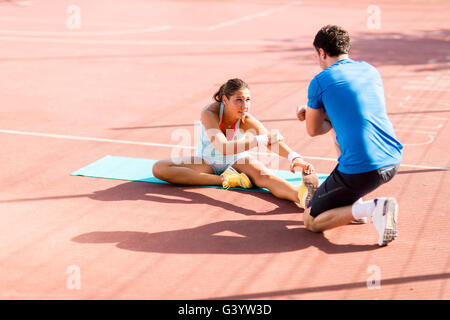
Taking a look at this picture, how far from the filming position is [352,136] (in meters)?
5.24

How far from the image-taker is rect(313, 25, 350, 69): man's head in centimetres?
548

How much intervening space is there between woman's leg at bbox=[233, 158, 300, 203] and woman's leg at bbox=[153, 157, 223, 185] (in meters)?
0.29

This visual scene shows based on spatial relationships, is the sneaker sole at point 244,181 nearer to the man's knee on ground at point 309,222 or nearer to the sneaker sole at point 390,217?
the man's knee on ground at point 309,222

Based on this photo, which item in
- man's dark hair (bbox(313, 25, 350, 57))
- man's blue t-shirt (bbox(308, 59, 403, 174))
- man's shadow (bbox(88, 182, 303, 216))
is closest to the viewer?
man's blue t-shirt (bbox(308, 59, 403, 174))

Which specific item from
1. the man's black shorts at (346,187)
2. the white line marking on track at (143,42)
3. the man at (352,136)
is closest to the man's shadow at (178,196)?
the man's black shorts at (346,187)

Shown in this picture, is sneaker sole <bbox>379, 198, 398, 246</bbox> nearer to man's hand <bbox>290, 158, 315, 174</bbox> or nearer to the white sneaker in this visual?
the white sneaker

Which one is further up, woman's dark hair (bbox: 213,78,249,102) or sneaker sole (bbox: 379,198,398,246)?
woman's dark hair (bbox: 213,78,249,102)

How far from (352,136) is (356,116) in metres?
0.17

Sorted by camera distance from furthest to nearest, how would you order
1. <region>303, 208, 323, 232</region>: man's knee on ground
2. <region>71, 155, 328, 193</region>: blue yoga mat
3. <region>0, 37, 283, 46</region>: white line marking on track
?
1. <region>0, 37, 283, 46</region>: white line marking on track
2. <region>71, 155, 328, 193</region>: blue yoga mat
3. <region>303, 208, 323, 232</region>: man's knee on ground

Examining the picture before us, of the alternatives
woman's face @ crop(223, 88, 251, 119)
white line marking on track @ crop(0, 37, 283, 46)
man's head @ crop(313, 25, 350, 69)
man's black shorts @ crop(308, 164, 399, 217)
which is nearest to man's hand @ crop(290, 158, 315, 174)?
man's black shorts @ crop(308, 164, 399, 217)

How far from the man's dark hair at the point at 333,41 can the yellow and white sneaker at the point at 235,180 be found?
182 cm

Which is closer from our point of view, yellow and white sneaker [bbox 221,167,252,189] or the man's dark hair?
the man's dark hair

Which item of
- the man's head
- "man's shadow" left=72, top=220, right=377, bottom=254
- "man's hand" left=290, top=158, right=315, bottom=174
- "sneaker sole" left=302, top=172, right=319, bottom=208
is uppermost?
the man's head

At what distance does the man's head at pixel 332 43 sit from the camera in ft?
18.0
